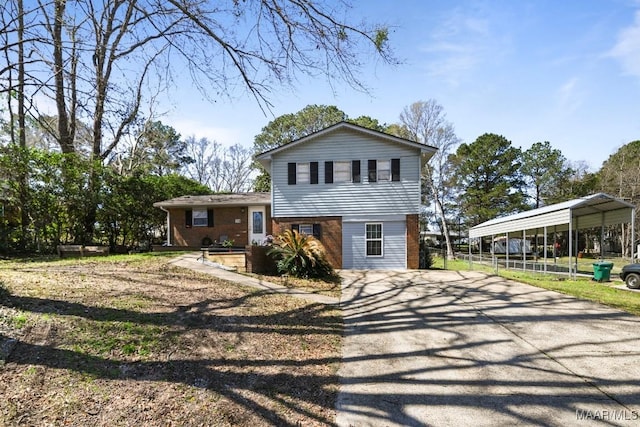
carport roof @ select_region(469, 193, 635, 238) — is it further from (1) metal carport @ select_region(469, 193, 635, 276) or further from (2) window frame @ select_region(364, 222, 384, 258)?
(2) window frame @ select_region(364, 222, 384, 258)

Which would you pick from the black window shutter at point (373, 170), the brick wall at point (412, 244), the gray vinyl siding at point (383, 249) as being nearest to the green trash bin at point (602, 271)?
the brick wall at point (412, 244)

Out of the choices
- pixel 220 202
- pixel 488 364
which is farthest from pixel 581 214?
pixel 220 202

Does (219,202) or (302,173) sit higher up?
(302,173)

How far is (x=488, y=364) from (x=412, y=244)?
10.7m

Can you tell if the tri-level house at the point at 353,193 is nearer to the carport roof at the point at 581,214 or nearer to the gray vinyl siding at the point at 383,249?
the gray vinyl siding at the point at 383,249

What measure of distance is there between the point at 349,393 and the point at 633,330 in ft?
18.4

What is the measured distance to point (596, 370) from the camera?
14.5ft

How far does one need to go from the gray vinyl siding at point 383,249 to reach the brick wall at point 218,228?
5.76 meters

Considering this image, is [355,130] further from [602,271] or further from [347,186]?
[602,271]

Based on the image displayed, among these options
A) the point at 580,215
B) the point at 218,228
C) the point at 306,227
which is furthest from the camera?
the point at 218,228

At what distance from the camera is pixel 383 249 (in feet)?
50.6

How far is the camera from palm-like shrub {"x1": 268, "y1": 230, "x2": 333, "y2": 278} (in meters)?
11.5

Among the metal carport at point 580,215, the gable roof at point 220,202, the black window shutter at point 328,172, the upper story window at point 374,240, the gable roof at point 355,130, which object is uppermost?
the gable roof at point 355,130

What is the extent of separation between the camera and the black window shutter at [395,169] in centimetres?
1552
